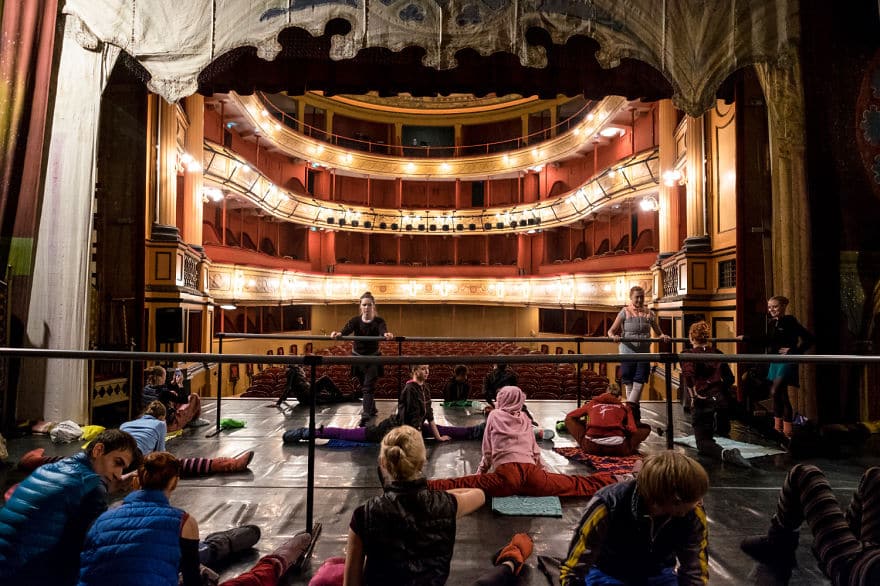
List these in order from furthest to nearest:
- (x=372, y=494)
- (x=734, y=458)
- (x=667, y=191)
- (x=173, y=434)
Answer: (x=667, y=191), (x=173, y=434), (x=734, y=458), (x=372, y=494)

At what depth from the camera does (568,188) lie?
77.5ft

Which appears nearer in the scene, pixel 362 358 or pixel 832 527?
pixel 832 527

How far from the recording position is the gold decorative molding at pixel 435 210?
15.7 metres

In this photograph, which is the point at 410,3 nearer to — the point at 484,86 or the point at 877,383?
the point at 484,86

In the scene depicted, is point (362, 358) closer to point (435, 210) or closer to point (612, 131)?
point (612, 131)

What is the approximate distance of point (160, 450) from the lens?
12.1 ft

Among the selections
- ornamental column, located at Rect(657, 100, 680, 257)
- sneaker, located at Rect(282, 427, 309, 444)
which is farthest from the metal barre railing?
ornamental column, located at Rect(657, 100, 680, 257)

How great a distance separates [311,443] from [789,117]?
5466mm

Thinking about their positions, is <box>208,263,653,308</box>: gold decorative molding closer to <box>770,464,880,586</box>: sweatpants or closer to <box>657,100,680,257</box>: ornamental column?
<box>657,100,680,257</box>: ornamental column

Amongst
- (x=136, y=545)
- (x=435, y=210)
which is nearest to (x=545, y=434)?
(x=136, y=545)

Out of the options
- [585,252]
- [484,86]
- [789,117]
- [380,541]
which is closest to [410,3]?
[484,86]

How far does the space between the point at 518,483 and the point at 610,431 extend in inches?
55.5

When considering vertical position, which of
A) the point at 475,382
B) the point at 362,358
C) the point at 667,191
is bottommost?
the point at 475,382

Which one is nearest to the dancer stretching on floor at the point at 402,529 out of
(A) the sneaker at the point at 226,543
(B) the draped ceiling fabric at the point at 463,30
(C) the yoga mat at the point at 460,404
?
(A) the sneaker at the point at 226,543
